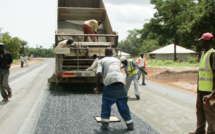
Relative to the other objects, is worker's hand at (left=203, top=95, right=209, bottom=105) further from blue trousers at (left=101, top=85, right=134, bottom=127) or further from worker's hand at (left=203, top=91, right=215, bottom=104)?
blue trousers at (left=101, top=85, right=134, bottom=127)

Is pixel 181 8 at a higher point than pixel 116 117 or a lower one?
higher

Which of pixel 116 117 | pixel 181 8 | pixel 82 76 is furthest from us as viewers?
pixel 181 8

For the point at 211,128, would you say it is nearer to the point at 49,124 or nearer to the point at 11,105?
the point at 49,124

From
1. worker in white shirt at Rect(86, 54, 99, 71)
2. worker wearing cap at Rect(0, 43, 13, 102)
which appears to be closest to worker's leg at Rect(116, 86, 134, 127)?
worker in white shirt at Rect(86, 54, 99, 71)

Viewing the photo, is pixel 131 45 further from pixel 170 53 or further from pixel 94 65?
pixel 94 65

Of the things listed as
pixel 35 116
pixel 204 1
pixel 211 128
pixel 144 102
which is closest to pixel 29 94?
pixel 35 116

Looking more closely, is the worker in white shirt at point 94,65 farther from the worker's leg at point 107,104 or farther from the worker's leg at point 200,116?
the worker's leg at point 200,116

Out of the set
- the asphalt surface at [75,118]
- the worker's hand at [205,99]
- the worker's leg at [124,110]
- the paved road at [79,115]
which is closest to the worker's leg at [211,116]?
the worker's hand at [205,99]

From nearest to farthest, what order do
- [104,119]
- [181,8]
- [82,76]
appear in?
[104,119]
[82,76]
[181,8]

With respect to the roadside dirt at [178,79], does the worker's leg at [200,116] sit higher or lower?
higher

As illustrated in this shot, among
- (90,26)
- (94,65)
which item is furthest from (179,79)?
(94,65)

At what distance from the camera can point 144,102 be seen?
26.4ft

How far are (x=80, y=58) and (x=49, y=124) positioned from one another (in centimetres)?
462

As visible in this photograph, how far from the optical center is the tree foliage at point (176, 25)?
60.6 feet
